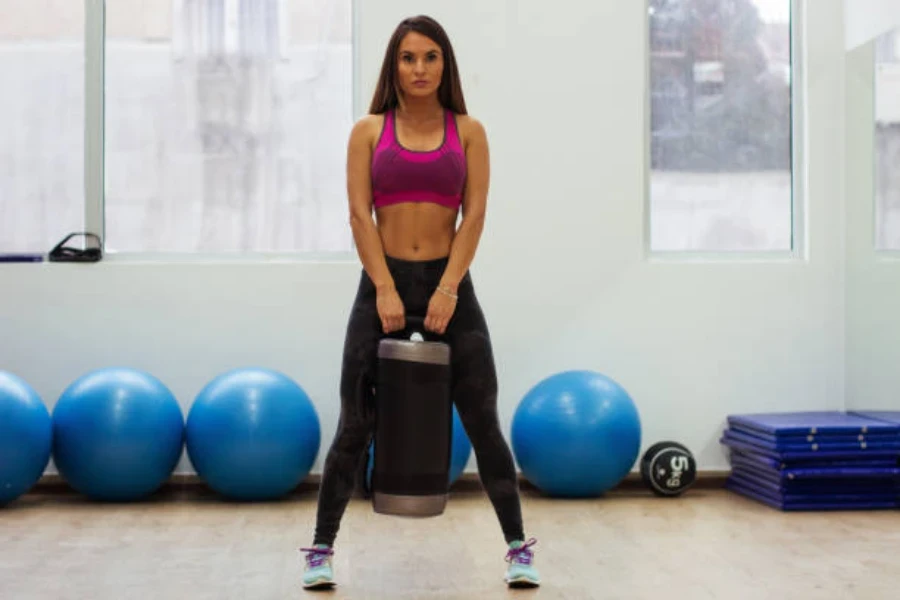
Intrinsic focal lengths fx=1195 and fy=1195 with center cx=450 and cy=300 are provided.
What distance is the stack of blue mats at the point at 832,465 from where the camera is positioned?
A: 471 cm

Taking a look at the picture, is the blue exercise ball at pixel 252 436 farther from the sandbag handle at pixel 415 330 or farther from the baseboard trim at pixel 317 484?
the sandbag handle at pixel 415 330

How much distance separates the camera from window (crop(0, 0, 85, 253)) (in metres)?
5.27

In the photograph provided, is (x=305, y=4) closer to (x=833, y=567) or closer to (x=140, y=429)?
(x=140, y=429)

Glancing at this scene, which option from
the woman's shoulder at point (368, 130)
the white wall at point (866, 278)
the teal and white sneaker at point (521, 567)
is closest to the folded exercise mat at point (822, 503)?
the white wall at point (866, 278)

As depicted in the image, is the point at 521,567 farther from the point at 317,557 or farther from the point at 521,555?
the point at 317,557

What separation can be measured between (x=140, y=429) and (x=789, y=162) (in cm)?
310

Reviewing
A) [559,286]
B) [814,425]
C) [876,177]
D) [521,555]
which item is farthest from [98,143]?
[876,177]

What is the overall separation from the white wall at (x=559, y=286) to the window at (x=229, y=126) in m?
0.20

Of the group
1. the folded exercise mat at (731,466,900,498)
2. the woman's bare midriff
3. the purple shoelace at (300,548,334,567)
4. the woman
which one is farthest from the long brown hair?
the folded exercise mat at (731,466,900,498)

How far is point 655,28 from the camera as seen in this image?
5406 millimetres

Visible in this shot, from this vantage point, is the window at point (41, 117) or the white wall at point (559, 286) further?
the window at point (41, 117)

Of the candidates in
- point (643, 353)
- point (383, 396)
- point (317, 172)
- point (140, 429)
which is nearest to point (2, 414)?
point (140, 429)

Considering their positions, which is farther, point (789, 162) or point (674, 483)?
point (789, 162)

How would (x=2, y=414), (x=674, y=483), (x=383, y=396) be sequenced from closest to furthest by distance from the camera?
(x=383, y=396)
(x=2, y=414)
(x=674, y=483)
